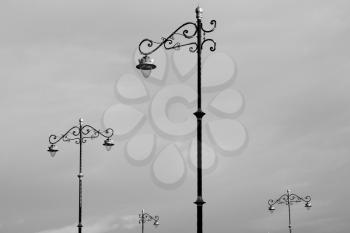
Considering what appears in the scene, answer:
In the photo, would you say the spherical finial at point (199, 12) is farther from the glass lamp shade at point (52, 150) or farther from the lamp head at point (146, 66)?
the glass lamp shade at point (52, 150)

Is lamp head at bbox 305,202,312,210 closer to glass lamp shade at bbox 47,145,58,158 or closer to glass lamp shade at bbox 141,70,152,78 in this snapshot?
glass lamp shade at bbox 47,145,58,158

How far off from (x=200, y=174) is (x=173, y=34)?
14.7 feet

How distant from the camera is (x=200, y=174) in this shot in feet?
57.2

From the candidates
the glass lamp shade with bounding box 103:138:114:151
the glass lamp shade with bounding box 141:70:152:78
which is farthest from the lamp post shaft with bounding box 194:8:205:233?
the glass lamp shade with bounding box 103:138:114:151

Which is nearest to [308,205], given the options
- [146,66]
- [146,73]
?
[146,73]

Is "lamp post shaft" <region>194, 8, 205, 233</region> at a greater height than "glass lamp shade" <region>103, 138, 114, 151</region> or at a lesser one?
lesser

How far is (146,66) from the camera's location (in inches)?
774

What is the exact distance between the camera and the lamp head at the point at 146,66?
64.5 feet

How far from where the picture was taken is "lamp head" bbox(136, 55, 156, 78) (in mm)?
19656

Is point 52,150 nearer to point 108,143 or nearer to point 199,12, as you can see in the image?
point 108,143

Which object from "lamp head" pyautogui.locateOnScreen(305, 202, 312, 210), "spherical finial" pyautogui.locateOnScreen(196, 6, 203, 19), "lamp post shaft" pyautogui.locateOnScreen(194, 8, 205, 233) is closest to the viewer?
"lamp post shaft" pyautogui.locateOnScreen(194, 8, 205, 233)

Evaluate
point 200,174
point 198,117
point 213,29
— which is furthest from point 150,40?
point 200,174

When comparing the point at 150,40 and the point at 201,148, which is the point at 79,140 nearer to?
the point at 150,40

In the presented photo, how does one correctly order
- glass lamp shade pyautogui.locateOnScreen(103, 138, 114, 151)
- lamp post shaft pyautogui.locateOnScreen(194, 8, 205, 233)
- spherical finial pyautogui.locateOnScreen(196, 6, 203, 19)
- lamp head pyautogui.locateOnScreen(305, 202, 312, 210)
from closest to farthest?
lamp post shaft pyautogui.locateOnScreen(194, 8, 205, 233), spherical finial pyautogui.locateOnScreen(196, 6, 203, 19), glass lamp shade pyautogui.locateOnScreen(103, 138, 114, 151), lamp head pyautogui.locateOnScreen(305, 202, 312, 210)
